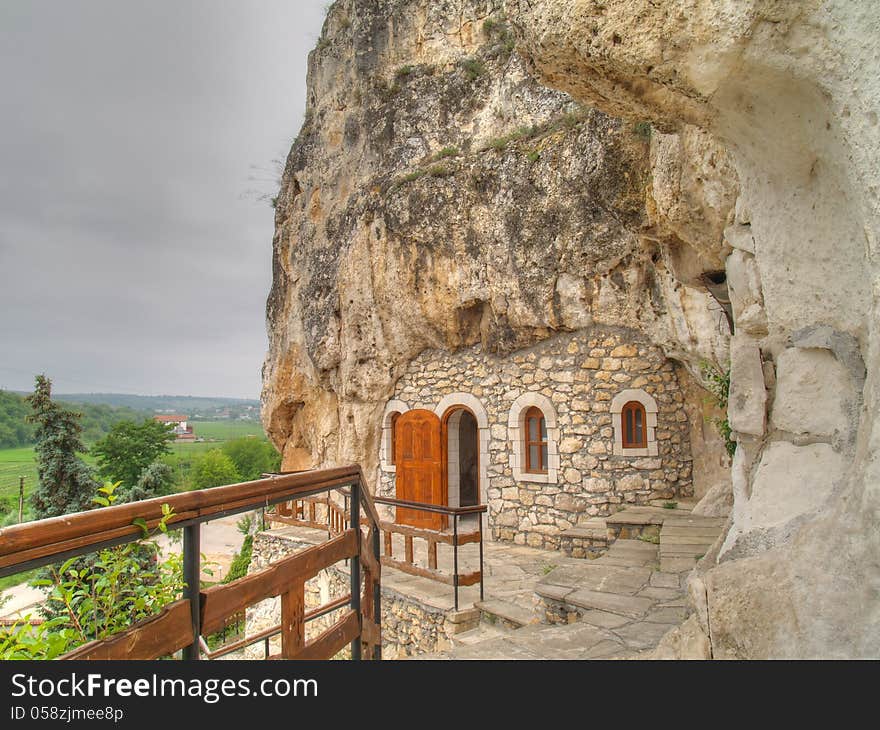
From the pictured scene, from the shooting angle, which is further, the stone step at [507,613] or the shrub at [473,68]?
the shrub at [473,68]

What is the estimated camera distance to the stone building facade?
8.54m

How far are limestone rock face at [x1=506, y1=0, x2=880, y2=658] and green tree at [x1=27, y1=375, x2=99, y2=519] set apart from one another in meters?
11.9

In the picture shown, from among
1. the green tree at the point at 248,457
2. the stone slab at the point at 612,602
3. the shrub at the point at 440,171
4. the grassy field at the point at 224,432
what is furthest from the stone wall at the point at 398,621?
the grassy field at the point at 224,432

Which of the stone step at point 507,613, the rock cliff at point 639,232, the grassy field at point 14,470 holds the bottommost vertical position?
the grassy field at point 14,470

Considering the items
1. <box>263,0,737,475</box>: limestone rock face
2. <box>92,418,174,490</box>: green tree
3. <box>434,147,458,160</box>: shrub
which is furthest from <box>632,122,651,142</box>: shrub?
<box>92,418,174,490</box>: green tree

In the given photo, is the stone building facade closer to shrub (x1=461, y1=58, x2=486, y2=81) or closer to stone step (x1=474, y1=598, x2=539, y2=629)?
stone step (x1=474, y1=598, x2=539, y2=629)

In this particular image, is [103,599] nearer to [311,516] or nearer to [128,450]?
[311,516]

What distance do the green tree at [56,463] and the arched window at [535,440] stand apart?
868cm

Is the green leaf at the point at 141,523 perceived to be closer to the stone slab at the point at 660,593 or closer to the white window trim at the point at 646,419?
the stone slab at the point at 660,593

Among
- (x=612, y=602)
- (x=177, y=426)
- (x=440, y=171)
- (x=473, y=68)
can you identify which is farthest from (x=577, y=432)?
(x=177, y=426)

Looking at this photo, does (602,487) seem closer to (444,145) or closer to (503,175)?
(503,175)

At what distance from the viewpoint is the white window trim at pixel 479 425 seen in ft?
31.3

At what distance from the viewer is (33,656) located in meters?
1.35

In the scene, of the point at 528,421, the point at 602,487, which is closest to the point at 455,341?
the point at 528,421
